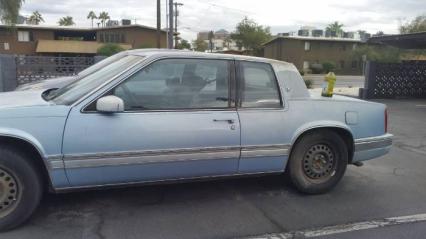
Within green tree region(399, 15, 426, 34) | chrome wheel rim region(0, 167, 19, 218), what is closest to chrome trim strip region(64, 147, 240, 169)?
chrome wheel rim region(0, 167, 19, 218)

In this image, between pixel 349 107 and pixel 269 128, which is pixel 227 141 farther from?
pixel 349 107

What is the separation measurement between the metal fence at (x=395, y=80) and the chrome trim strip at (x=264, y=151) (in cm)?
1537

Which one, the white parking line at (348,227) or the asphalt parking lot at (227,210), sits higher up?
the asphalt parking lot at (227,210)

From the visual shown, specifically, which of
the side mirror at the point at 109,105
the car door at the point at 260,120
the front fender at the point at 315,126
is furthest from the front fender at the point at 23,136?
the front fender at the point at 315,126

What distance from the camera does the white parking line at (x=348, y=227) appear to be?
401 centimetres

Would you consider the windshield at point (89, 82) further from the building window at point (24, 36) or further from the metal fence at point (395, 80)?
the building window at point (24, 36)

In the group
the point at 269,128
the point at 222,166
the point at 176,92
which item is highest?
the point at 176,92

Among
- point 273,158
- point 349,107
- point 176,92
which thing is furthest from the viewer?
point 349,107

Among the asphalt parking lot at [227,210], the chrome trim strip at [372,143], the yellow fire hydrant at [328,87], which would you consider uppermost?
the yellow fire hydrant at [328,87]

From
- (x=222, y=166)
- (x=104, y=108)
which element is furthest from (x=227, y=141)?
(x=104, y=108)

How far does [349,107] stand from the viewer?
5.16 meters

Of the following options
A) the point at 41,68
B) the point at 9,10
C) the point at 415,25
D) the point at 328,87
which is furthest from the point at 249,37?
the point at 328,87

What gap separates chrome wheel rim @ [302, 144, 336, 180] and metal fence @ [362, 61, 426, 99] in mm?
14783

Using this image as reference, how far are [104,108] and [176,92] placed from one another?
79cm
